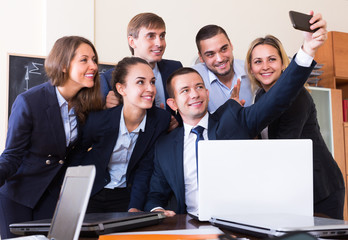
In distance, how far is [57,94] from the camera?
1.89m

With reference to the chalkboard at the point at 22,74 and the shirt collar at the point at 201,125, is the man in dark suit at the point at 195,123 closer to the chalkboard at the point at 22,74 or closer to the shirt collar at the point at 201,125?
the shirt collar at the point at 201,125

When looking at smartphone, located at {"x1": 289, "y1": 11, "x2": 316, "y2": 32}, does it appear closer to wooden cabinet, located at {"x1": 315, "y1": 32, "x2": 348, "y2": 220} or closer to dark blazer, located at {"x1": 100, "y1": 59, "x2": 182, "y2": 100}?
dark blazer, located at {"x1": 100, "y1": 59, "x2": 182, "y2": 100}

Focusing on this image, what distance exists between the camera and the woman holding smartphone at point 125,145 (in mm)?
1855

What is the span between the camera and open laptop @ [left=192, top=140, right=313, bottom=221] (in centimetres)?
112

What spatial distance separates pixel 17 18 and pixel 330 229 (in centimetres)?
315

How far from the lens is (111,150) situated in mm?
1871

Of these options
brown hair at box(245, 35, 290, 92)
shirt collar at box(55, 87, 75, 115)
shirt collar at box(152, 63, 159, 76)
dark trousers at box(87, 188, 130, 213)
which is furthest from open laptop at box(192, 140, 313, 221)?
shirt collar at box(152, 63, 159, 76)

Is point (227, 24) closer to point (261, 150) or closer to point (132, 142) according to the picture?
point (132, 142)

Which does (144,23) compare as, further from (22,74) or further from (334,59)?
(334,59)

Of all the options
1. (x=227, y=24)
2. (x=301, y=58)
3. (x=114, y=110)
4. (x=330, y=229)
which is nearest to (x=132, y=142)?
(x=114, y=110)

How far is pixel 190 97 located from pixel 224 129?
9.9 inches

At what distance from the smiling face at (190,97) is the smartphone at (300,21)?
2.22ft

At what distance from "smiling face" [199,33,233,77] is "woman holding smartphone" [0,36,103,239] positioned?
30.1 inches

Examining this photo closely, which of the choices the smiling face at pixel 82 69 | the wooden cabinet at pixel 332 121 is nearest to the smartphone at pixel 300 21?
the smiling face at pixel 82 69
